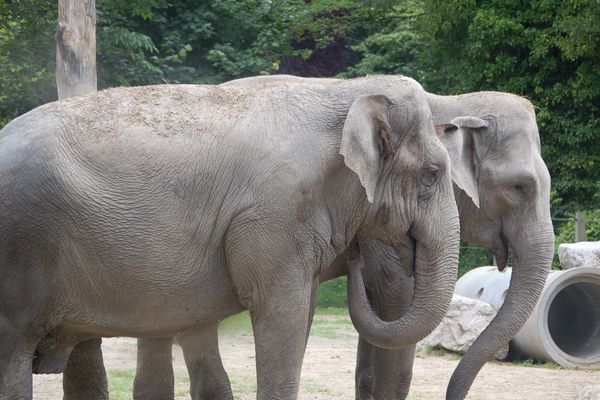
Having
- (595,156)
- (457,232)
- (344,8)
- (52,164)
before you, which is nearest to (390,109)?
(457,232)

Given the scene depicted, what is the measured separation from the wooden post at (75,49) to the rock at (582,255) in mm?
5319

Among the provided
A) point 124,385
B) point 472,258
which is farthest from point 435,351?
point 472,258

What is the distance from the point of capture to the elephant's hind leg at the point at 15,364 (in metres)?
5.60

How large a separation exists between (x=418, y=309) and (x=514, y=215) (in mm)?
2065

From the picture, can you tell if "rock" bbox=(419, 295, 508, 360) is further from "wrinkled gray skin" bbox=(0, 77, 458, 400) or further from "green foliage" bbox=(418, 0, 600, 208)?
"green foliage" bbox=(418, 0, 600, 208)

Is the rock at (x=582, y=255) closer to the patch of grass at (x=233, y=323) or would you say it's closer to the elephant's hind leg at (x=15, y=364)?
the patch of grass at (x=233, y=323)

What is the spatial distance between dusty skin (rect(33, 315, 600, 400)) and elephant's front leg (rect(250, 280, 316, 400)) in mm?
2973

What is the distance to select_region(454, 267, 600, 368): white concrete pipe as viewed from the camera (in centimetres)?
1129

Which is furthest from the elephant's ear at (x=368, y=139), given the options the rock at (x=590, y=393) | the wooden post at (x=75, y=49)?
the wooden post at (x=75, y=49)

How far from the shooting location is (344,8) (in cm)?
2344

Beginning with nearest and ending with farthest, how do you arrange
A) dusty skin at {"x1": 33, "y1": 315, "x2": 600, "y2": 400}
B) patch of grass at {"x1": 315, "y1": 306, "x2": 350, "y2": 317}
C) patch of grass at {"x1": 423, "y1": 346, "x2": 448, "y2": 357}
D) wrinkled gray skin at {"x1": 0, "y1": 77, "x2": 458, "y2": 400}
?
wrinkled gray skin at {"x1": 0, "y1": 77, "x2": 458, "y2": 400}
dusty skin at {"x1": 33, "y1": 315, "x2": 600, "y2": 400}
patch of grass at {"x1": 423, "y1": 346, "x2": 448, "y2": 357}
patch of grass at {"x1": 315, "y1": 306, "x2": 350, "y2": 317}

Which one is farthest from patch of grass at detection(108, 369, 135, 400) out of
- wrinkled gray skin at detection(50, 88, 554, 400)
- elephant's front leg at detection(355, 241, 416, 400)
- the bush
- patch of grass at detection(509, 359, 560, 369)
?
the bush

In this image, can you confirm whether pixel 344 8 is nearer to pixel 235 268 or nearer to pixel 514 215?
pixel 514 215

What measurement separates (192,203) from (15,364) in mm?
1147
